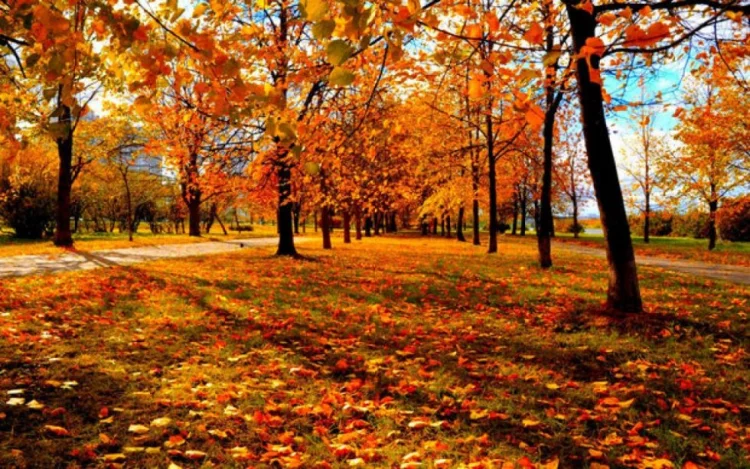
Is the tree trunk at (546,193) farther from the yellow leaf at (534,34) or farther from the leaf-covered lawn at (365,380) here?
the yellow leaf at (534,34)

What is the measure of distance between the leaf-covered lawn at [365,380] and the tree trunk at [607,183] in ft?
1.40

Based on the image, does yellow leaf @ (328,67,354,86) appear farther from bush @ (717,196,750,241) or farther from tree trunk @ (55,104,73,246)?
bush @ (717,196,750,241)

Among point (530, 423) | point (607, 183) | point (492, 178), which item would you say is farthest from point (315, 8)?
point (492, 178)

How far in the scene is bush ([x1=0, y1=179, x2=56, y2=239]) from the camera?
2353cm

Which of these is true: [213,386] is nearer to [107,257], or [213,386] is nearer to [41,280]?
[41,280]

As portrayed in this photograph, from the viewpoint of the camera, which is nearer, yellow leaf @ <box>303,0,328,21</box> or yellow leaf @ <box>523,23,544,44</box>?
yellow leaf @ <box>303,0,328,21</box>

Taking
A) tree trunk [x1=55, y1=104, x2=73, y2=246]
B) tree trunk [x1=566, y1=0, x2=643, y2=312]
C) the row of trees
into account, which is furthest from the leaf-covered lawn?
tree trunk [x1=55, y1=104, x2=73, y2=246]

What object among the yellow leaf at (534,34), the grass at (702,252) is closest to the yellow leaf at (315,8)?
the yellow leaf at (534,34)

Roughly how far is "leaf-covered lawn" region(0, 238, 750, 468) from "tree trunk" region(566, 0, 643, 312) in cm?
43

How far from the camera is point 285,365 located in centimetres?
486

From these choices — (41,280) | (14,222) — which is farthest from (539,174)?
(14,222)

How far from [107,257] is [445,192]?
14781 millimetres

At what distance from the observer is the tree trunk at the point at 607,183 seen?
672 cm

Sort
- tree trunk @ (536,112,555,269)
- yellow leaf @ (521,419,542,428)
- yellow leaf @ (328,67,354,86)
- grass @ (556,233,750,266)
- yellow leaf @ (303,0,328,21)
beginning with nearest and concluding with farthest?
1. yellow leaf @ (303,0,328,21)
2. yellow leaf @ (328,67,354,86)
3. yellow leaf @ (521,419,542,428)
4. tree trunk @ (536,112,555,269)
5. grass @ (556,233,750,266)
